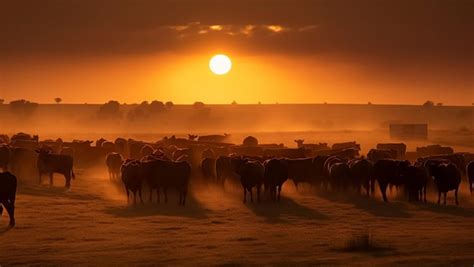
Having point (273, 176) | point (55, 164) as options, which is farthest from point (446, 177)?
point (55, 164)

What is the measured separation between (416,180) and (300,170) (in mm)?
5944

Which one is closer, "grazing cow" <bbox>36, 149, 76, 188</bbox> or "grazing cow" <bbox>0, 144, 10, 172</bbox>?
"grazing cow" <bbox>36, 149, 76, 188</bbox>

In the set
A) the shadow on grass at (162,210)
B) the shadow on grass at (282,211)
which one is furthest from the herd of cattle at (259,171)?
the shadow on grass at (282,211)

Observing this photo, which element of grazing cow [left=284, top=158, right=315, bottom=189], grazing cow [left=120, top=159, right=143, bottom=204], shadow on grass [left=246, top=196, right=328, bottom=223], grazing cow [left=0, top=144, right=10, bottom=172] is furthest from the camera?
grazing cow [left=0, top=144, right=10, bottom=172]

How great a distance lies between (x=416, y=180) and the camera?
3256 cm

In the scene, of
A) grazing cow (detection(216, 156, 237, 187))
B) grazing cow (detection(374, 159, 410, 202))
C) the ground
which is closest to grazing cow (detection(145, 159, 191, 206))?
the ground

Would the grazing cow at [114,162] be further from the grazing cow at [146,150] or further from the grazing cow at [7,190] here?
the grazing cow at [7,190]

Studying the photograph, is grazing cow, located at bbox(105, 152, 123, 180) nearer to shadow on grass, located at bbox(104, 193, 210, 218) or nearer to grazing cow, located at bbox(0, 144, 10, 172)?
grazing cow, located at bbox(0, 144, 10, 172)

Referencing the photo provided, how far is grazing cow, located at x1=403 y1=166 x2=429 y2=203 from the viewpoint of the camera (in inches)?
1278

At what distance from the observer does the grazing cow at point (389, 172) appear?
A: 109ft

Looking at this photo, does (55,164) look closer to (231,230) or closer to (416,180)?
(231,230)

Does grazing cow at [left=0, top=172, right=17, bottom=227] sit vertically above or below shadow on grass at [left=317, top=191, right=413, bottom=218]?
above

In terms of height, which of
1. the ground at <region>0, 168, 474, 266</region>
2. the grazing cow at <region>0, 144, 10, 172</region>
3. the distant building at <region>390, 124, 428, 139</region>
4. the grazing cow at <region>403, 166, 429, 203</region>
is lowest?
the ground at <region>0, 168, 474, 266</region>

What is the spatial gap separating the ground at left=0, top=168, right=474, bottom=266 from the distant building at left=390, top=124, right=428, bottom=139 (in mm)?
68715
